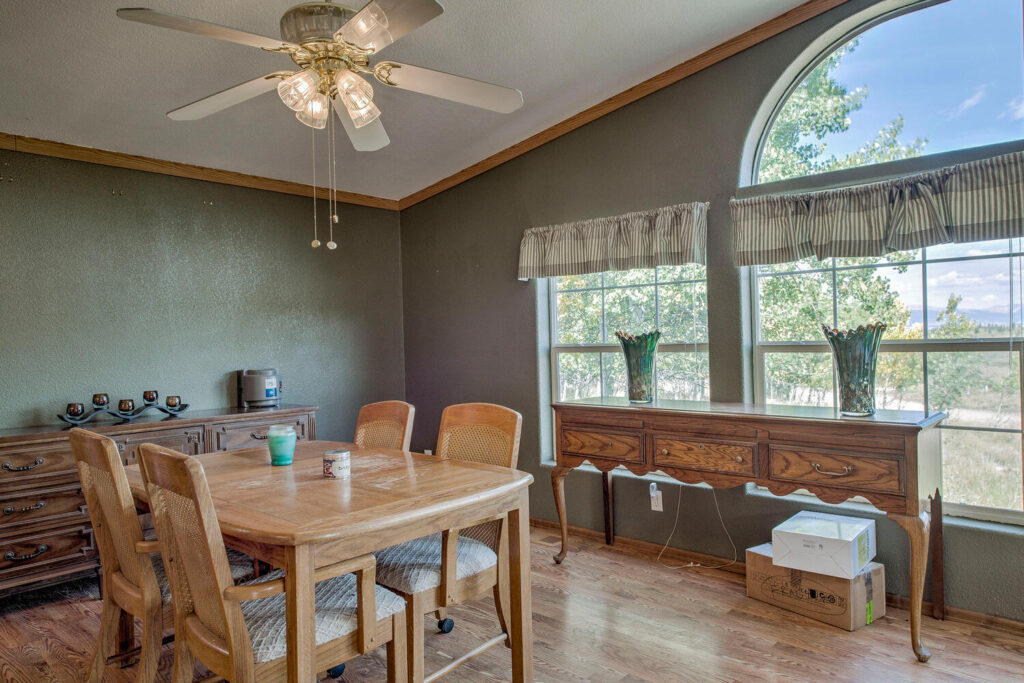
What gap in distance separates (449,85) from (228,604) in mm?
1764

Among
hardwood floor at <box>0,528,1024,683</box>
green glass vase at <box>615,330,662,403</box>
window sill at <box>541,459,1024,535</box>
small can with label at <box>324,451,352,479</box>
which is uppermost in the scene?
green glass vase at <box>615,330,662,403</box>

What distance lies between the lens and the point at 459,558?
216 centimetres

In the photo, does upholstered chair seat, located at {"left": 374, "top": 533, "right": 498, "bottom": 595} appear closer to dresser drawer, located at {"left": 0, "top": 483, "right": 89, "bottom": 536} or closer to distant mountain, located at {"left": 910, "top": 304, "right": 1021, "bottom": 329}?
dresser drawer, located at {"left": 0, "top": 483, "right": 89, "bottom": 536}

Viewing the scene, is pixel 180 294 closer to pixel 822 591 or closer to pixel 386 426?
pixel 386 426

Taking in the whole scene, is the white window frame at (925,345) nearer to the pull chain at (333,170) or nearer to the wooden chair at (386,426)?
the wooden chair at (386,426)

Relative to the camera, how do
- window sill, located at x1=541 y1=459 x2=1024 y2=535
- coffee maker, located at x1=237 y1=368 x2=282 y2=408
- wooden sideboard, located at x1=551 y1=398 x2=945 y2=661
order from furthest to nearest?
coffee maker, located at x1=237 y1=368 x2=282 y2=408 < window sill, located at x1=541 y1=459 x2=1024 y2=535 < wooden sideboard, located at x1=551 y1=398 x2=945 y2=661

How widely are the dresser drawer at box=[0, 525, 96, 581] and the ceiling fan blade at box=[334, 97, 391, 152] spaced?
96.7 inches

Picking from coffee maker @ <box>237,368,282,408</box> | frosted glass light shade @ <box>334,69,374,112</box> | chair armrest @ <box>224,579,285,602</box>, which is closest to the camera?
chair armrest @ <box>224,579,285,602</box>

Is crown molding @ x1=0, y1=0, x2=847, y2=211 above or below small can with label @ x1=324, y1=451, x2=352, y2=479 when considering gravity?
above

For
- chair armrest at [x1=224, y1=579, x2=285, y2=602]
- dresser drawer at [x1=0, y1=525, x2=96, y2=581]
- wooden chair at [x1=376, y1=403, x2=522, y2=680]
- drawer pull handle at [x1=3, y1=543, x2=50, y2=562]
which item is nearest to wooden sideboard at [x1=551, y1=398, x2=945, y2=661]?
wooden chair at [x1=376, y1=403, x2=522, y2=680]

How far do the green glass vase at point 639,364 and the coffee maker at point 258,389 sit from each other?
2386mm

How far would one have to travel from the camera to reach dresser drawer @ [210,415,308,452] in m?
3.73

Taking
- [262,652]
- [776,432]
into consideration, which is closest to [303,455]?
[262,652]

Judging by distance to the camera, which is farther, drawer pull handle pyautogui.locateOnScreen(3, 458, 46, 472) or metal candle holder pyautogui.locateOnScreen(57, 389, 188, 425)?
metal candle holder pyautogui.locateOnScreen(57, 389, 188, 425)
